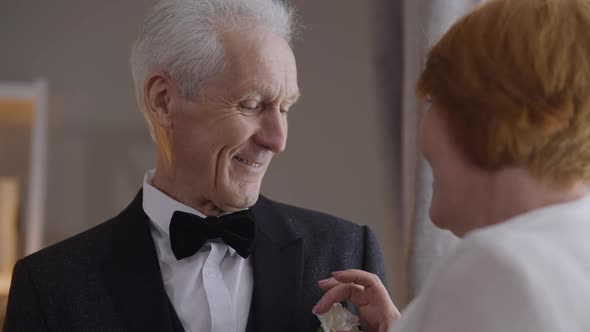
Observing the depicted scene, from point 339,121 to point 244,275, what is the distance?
1.47 meters

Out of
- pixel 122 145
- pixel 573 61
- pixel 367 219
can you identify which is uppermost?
pixel 573 61

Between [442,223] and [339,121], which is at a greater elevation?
[442,223]

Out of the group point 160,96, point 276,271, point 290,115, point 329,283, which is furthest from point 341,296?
point 290,115

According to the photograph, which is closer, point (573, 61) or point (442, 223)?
point (573, 61)

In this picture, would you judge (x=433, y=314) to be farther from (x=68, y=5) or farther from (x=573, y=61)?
(x=68, y=5)

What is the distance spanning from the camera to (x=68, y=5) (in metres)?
3.00

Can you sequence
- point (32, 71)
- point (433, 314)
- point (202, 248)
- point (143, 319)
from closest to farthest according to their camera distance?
1. point (433, 314)
2. point (143, 319)
3. point (202, 248)
4. point (32, 71)

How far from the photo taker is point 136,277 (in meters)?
1.64

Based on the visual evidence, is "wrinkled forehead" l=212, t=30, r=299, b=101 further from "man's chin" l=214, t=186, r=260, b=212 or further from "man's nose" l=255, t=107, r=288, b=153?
"man's chin" l=214, t=186, r=260, b=212

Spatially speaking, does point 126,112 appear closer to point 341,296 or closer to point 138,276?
point 138,276

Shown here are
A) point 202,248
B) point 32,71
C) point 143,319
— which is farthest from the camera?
point 32,71

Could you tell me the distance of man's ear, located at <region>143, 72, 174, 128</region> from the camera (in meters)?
1.72

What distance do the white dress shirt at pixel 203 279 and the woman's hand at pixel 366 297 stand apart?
8.2 inches

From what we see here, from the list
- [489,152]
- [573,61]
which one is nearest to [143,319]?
[489,152]
